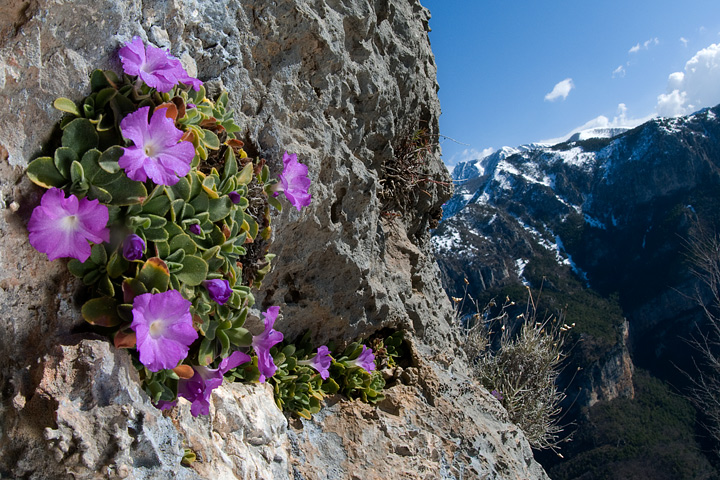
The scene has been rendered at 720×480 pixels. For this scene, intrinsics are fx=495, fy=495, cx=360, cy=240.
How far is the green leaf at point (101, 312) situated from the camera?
5.11 feet

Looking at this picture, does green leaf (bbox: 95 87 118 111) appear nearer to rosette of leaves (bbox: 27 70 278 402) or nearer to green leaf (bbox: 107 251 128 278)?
rosette of leaves (bbox: 27 70 278 402)

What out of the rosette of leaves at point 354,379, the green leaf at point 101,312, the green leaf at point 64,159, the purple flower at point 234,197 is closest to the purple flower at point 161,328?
the green leaf at point 101,312

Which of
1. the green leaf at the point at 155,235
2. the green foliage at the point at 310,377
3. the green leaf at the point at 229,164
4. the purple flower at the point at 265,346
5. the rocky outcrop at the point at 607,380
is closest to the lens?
the green leaf at the point at 155,235

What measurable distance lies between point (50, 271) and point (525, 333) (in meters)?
7.18

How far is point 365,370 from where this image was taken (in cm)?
323

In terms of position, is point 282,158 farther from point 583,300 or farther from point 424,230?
point 583,300

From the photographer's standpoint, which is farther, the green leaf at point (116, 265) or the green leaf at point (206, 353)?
the green leaf at point (206, 353)

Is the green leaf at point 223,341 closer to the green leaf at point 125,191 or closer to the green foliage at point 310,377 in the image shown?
the green foliage at point 310,377

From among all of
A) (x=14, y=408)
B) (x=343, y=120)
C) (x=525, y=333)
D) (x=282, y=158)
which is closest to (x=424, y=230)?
(x=343, y=120)

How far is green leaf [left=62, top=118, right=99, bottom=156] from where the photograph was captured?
1.58m

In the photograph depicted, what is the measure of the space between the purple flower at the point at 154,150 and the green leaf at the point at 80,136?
12 centimetres

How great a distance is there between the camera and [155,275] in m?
1.61

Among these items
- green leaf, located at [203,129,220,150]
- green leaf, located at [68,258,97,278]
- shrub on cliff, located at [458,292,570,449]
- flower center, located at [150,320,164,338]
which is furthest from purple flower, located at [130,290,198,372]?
shrub on cliff, located at [458,292,570,449]

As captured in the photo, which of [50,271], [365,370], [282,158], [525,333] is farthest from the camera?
[525,333]
